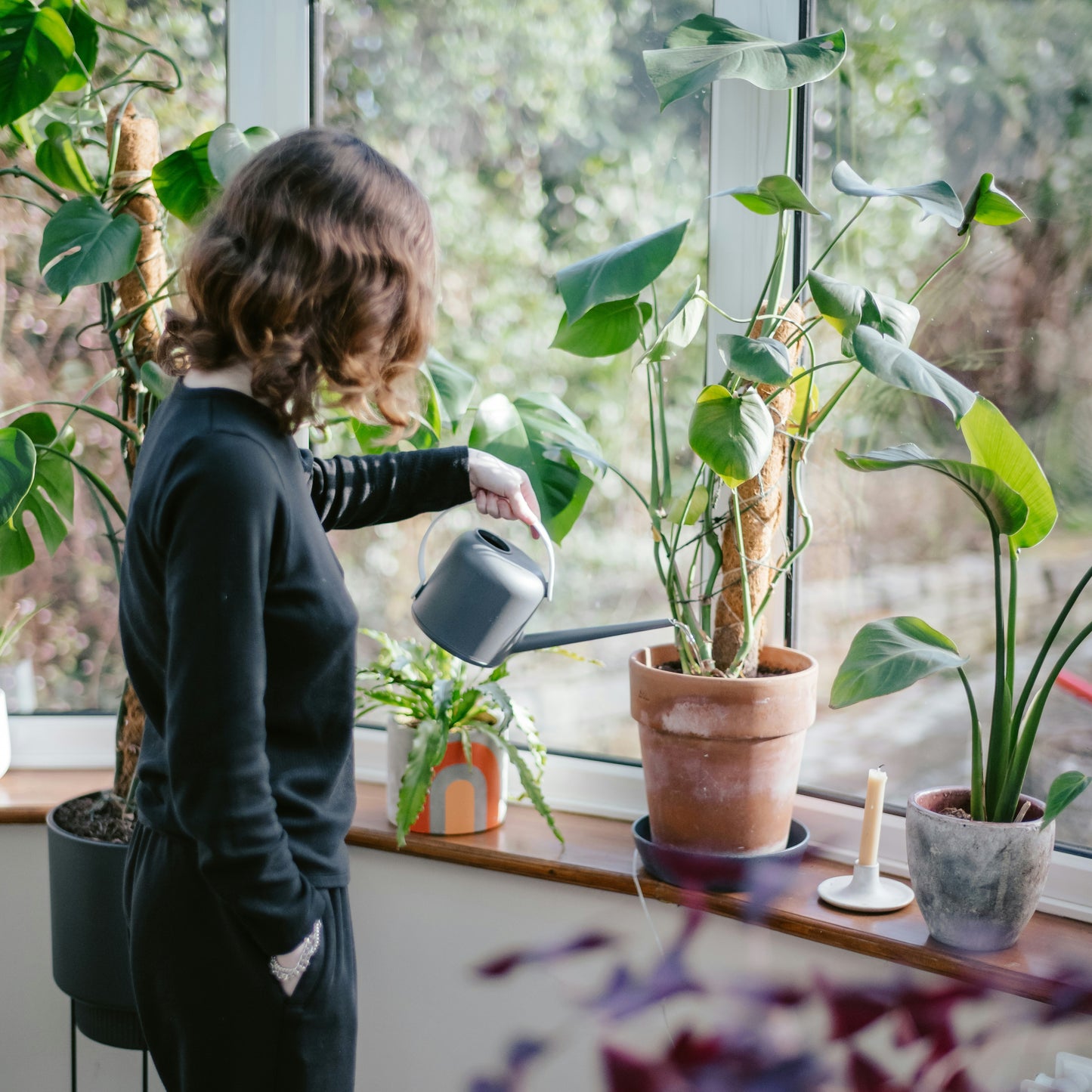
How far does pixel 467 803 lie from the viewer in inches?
59.7

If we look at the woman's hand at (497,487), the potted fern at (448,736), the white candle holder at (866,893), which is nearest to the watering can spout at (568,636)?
the woman's hand at (497,487)

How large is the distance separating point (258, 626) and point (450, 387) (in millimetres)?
644

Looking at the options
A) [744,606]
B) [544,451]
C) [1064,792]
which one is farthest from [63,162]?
[1064,792]

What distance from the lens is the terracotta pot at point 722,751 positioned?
1227 millimetres

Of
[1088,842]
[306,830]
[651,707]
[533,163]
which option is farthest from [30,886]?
[1088,842]

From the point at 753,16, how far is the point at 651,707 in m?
0.92

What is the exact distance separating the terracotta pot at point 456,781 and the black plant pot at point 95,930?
38cm

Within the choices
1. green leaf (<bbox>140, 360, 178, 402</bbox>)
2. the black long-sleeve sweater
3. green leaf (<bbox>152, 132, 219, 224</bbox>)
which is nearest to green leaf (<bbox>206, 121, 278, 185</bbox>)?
green leaf (<bbox>152, 132, 219, 224</bbox>)

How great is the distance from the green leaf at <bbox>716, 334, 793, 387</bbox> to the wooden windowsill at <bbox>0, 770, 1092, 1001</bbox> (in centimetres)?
60

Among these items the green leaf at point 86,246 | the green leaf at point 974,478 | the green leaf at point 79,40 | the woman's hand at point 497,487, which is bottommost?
the woman's hand at point 497,487

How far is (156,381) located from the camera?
137 cm

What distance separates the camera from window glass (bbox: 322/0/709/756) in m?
1.54

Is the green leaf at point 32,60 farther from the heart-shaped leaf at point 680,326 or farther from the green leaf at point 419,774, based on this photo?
the green leaf at point 419,774

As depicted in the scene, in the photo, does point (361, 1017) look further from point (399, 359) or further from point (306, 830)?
point (399, 359)
